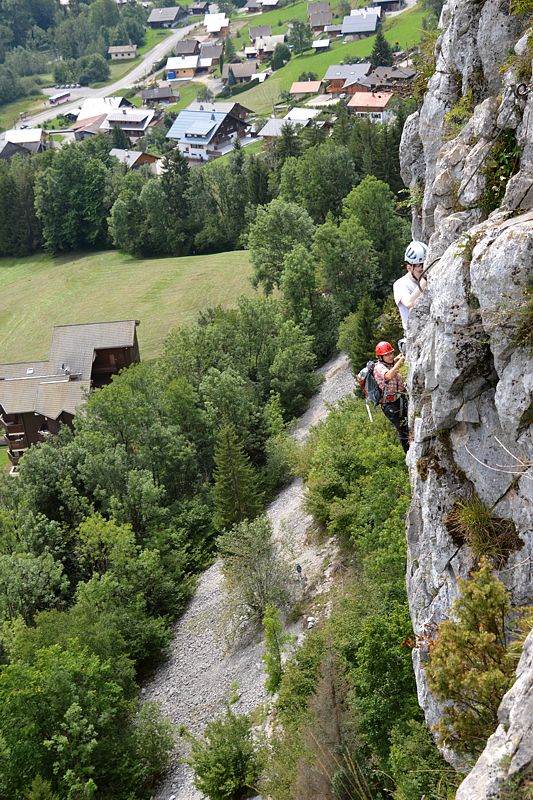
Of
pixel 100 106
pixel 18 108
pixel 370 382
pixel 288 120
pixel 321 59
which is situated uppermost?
pixel 370 382

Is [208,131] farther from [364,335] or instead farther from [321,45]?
[364,335]

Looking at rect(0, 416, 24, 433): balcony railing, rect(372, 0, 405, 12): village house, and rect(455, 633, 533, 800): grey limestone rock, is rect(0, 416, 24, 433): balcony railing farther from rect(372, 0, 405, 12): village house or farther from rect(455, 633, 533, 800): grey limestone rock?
rect(372, 0, 405, 12): village house

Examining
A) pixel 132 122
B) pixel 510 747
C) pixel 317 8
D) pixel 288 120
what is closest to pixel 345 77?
pixel 288 120

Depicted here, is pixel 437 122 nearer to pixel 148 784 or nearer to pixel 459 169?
pixel 459 169

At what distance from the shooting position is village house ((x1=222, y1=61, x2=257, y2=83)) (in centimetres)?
16512

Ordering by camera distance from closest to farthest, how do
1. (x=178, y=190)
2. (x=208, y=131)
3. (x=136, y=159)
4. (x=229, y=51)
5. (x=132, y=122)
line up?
(x=178, y=190), (x=136, y=159), (x=208, y=131), (x=132, y=122), (x=229, y=51)

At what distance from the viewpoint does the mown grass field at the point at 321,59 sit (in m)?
151

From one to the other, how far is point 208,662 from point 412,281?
21.9m

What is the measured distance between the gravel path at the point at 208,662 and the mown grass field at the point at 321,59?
12348 centimetres

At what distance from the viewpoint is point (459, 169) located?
1688cm

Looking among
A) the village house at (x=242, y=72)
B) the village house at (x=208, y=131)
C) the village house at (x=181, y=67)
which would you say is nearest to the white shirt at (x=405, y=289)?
A: the village house at (x=208, y=131)

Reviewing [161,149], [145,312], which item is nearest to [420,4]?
[161,149]

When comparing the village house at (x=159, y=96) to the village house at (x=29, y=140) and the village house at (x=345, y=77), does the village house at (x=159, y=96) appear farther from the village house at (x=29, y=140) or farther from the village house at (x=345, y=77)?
the village house at (x=345, y=77)

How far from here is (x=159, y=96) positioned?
164750mm
